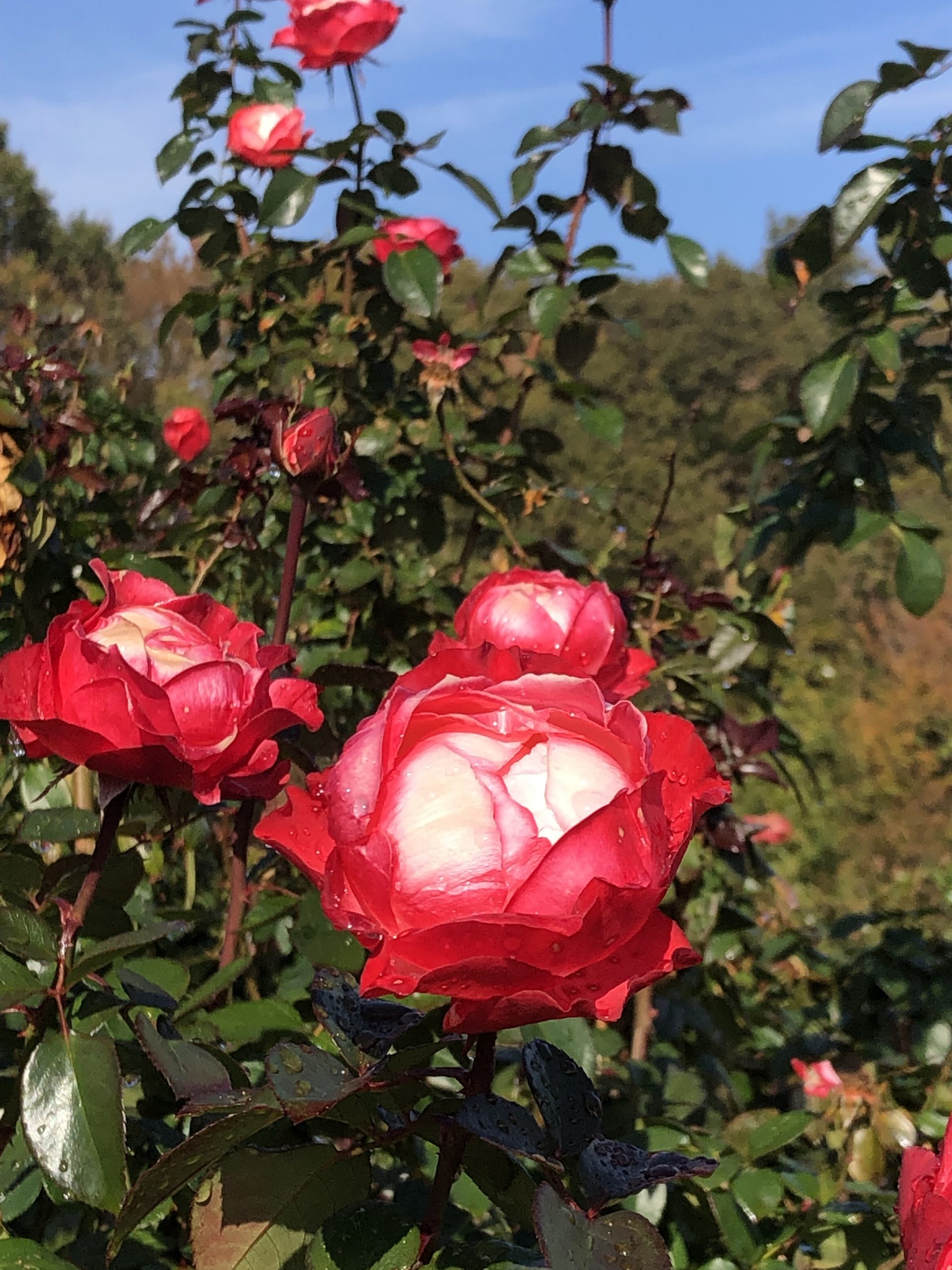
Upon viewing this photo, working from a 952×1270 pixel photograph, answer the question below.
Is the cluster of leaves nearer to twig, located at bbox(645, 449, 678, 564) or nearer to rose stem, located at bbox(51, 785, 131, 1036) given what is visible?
twig, located at bbox(645, 449, 678, 564)

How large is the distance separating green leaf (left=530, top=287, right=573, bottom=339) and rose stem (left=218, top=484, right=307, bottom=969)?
54cm

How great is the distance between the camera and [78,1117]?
43 cm

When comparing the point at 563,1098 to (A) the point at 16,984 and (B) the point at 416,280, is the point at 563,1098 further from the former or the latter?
(B) the point at 416,280

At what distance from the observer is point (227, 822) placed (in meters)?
0.97

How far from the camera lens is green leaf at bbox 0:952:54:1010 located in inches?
17.3

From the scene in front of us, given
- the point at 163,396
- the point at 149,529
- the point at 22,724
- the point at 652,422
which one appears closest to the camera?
the point at 22,724

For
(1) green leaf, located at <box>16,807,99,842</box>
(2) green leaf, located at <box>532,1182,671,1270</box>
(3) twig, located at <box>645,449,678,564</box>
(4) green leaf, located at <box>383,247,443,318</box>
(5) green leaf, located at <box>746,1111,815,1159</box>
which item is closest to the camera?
(2) green leaf, located at <box>532,1182,671,1270</box>

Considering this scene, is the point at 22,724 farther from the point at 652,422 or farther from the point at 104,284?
the point at 104,284

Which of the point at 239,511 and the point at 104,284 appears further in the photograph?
the point at 104,284

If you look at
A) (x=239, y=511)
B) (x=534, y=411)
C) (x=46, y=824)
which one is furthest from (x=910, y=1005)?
(x=534, y=411)

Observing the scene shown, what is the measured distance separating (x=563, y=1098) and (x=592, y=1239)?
0.07 metres

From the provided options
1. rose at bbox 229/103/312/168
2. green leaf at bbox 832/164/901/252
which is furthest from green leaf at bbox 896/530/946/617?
rose at bbox 229/103/312/168

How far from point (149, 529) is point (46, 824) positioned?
0.71 metres

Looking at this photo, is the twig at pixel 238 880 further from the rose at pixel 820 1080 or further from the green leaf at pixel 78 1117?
the rose at pixel 820 1080
